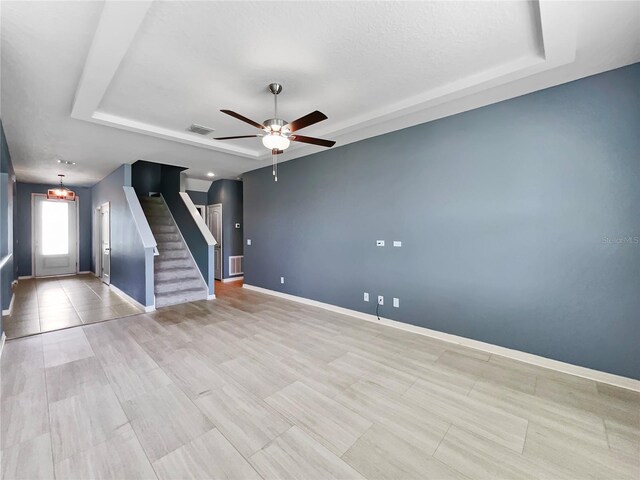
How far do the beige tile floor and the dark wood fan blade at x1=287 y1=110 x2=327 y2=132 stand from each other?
4260 millimetres

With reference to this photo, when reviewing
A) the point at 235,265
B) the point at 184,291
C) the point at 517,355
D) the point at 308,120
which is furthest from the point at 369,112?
the point at 235,265

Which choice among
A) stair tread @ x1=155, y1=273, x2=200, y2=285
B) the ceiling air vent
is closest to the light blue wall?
stair tread @ x1=155, y1=273, x2=200, y2=285

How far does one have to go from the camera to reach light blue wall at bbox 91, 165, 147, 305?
500 cm

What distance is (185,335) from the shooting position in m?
3.68

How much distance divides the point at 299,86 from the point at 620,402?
409cm

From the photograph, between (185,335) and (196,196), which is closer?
(185,335)

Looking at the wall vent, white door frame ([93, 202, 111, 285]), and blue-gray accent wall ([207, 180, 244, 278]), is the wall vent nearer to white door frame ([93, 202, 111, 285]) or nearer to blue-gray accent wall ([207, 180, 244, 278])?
blue-gray accent wall ([207, 180, 244, 278])

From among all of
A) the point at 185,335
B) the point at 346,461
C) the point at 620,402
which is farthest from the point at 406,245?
the point at 185,335

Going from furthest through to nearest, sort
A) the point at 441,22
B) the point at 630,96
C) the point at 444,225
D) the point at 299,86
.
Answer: the point at 444,225 < the point at 299,86 < the point at 630,96 < the point at 441,22

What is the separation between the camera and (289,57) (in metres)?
2.40

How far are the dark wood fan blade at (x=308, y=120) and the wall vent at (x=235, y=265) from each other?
573 centimetres

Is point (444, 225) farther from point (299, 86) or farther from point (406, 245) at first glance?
point (299, 86)

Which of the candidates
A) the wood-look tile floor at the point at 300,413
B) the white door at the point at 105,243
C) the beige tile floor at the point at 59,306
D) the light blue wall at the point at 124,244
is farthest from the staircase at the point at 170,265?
the wood-look tile floor at the point at 300,413

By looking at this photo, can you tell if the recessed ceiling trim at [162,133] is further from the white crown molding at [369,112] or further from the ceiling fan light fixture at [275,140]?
the ceiling fan light fixture at [275,140]
